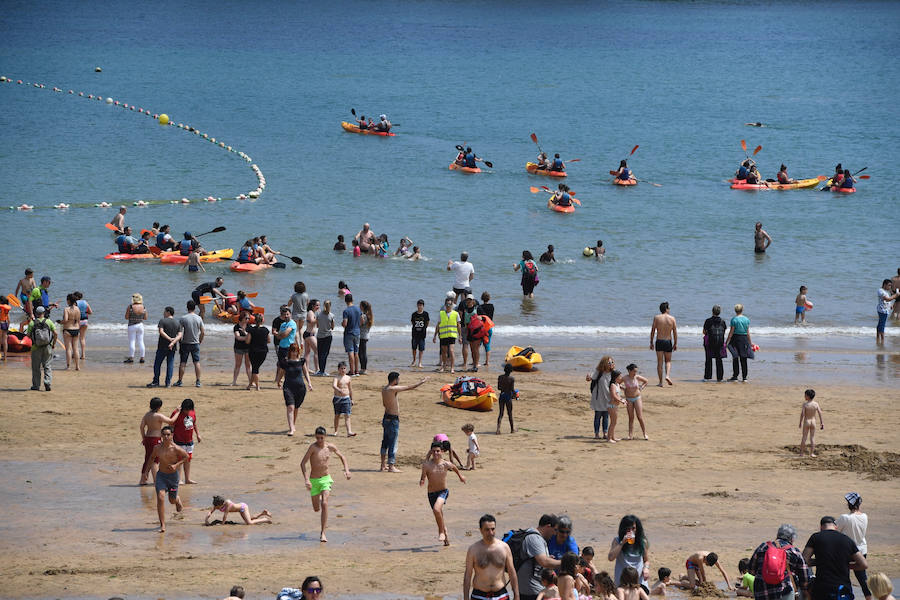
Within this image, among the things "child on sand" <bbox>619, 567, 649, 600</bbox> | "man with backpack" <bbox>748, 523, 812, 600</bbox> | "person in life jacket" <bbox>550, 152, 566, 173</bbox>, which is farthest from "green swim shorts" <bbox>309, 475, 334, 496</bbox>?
"person in life jacket" <bbox>550, 152, 566, 173</bbox>

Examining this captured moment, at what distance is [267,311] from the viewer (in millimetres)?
24656

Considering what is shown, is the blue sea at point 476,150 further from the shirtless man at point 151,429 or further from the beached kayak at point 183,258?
the shirtless man at point 151,429

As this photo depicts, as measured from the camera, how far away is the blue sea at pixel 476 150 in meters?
28.3

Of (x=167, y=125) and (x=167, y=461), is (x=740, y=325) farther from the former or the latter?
(x=167, y=125)

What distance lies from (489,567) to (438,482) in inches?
102

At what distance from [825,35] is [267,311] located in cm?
9408

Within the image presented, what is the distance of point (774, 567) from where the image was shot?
8.89 metres

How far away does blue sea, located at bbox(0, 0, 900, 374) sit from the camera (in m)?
28.3

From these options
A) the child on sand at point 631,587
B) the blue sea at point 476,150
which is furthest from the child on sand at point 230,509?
the blue sea at point 476,150

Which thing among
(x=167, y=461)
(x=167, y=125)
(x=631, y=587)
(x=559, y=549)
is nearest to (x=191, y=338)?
(x=167, y=461)

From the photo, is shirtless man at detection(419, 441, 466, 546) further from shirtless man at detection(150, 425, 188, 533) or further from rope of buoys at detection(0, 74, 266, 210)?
rope of buoys at detection(0, 74, 266, 210)

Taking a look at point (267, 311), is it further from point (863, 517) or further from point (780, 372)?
point (863, 517)

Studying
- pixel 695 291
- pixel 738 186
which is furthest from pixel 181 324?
pixel 738 186

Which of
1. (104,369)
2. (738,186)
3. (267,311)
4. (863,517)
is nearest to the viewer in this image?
(863,517)
